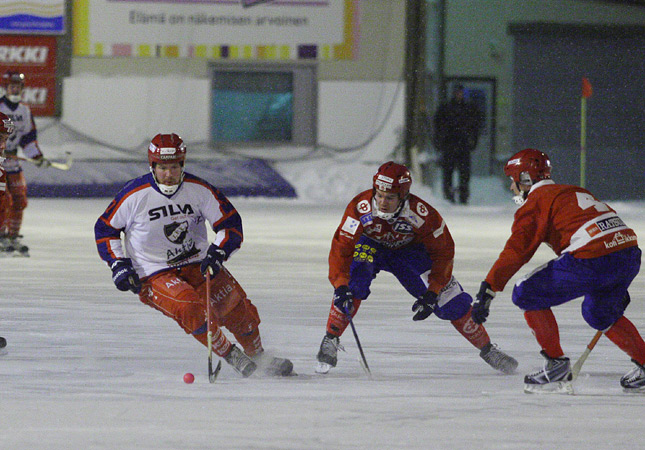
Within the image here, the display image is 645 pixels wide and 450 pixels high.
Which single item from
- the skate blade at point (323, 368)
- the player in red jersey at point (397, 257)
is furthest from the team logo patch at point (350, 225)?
the skate blade at point (323, 368)

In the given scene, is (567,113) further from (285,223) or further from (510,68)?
(285,223)

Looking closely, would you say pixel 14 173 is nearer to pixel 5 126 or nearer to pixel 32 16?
pixel 5 126

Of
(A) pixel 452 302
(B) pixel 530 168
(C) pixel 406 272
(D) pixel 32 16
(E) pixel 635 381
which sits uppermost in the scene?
(D) pixel 32 16

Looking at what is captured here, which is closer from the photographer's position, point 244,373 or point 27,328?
point 244,373

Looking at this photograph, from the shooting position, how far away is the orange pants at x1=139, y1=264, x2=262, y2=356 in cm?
642

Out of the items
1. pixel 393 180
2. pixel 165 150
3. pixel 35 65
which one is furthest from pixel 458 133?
pixel 165 150

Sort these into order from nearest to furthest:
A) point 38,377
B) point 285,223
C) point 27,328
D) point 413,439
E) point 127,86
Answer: point 413,439 → point 38,377 → point 27,328 → point 285,223 → point 127,86

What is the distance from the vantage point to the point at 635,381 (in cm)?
607

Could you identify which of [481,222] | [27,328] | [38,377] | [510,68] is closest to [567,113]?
[510,68]

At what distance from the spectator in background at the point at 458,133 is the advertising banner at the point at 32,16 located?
6481mm

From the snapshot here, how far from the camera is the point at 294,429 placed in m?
5.18

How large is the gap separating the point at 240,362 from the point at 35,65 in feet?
51.8

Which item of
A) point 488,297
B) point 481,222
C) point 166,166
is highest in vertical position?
point 166,166

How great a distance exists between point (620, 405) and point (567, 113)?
1674cm
